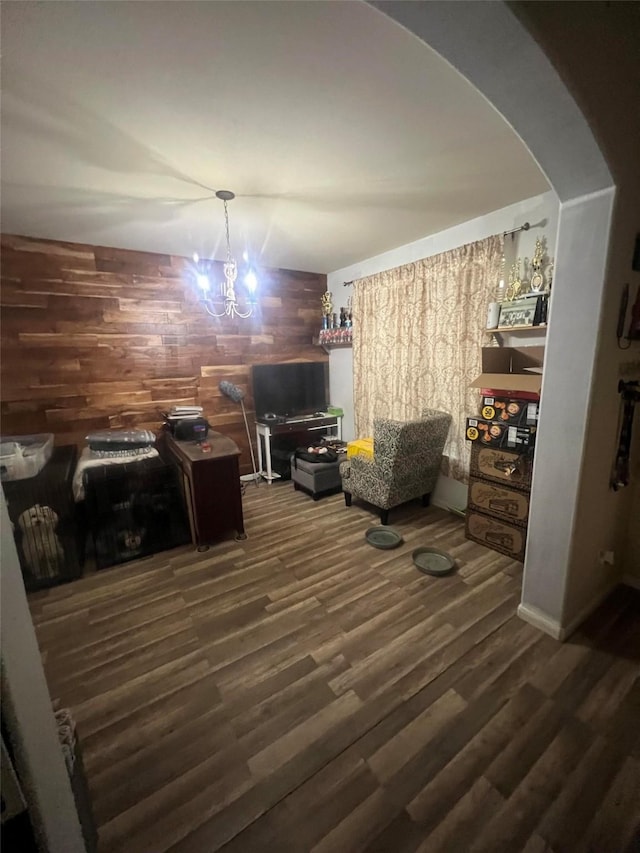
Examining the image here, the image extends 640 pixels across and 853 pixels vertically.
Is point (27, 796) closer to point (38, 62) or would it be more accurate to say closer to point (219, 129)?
point (38, 62)

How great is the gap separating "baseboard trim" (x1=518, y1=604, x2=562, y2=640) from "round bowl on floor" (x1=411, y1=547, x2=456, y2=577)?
0.48 m

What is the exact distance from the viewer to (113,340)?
10.5 ft

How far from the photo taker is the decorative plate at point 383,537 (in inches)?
101

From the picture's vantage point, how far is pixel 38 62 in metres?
1.20

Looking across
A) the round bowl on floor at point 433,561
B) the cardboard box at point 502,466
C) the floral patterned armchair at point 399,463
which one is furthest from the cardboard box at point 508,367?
the round bowl on floor at point 433,561

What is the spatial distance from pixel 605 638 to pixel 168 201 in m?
3.61

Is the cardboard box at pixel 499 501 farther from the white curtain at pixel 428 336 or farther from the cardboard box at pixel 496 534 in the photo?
the white curtain at pixel 428 336

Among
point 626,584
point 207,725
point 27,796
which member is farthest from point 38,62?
point 626,584

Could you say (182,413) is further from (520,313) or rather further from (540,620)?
(540,620)

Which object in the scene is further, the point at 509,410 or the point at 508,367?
the point at 508,367

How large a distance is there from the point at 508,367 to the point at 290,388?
235 centimetres

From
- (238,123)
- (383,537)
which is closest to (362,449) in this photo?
(383,537)

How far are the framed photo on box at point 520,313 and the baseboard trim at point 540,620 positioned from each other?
175 cm

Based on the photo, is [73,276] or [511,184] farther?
[73,276]
